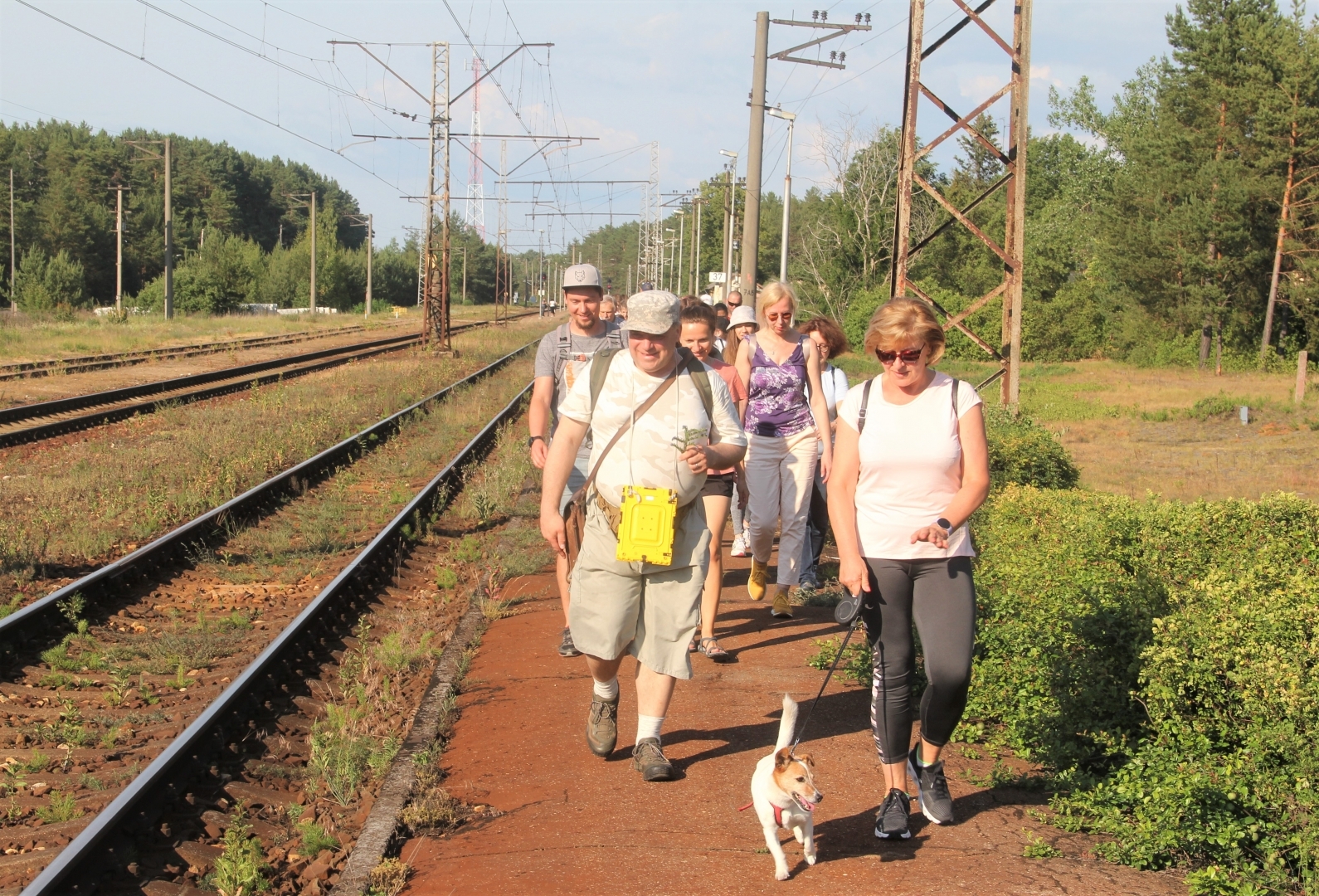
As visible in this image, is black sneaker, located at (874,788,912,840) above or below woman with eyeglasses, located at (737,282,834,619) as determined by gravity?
below

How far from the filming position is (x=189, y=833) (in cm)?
507

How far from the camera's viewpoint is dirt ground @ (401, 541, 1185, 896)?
427 cm

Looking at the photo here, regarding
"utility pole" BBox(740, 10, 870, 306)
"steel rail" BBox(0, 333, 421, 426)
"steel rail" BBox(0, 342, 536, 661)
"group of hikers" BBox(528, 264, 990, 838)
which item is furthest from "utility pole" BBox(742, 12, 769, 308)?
"group of hikers" BBox(528, 264, 990, 838)

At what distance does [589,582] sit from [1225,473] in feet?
52.2

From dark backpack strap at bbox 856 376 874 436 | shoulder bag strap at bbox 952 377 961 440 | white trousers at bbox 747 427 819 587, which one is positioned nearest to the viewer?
shoulder bag strap at bbox 952 377 961 440

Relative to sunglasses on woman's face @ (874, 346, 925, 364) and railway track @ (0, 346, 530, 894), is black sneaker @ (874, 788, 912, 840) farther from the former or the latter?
railway track @ (0, 346, 530, 894)

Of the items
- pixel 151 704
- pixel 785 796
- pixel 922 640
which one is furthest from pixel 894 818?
pixel 151 704

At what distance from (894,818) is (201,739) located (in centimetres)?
327

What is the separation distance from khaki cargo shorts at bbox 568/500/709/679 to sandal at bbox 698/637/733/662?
76.9 inches

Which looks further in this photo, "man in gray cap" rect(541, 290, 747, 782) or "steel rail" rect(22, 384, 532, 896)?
"man in gray cap" rect(541, 290, 747, 782)

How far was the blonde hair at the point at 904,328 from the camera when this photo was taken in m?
4.49

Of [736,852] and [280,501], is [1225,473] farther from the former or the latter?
[736,852]

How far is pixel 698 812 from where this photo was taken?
494 centimetres

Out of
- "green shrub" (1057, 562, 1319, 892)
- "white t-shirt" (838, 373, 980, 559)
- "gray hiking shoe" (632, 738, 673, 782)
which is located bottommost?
"gray hiking shoe" (632, 738, 673, 782)
